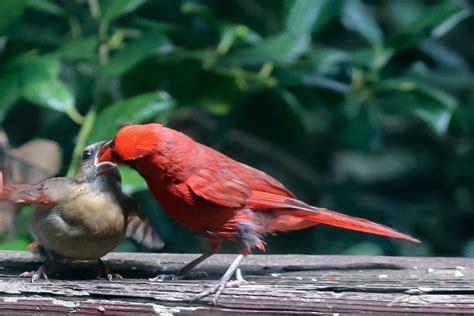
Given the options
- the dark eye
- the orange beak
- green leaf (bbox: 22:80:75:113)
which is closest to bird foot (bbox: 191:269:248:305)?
the orange beak

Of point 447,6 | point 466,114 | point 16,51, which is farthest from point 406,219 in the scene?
point 16,51

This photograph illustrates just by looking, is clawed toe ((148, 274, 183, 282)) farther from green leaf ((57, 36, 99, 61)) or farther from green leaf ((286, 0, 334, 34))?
green leaf ((286, 0, 334, 34))

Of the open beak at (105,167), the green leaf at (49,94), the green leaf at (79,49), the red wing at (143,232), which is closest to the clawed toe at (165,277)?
the red wing at (143,232)

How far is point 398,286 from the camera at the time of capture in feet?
8.52

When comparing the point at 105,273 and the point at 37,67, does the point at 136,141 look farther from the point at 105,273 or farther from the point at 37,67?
the point at 37,67

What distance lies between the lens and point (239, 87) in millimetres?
3957

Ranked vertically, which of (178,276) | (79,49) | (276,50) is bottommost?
(178,276)

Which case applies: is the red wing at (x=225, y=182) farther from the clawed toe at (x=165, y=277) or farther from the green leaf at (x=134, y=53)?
the green leaf at (x=134, y=53)

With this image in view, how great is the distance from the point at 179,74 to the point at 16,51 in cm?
63

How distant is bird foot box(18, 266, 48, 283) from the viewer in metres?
2.61

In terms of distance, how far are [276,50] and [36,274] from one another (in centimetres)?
144

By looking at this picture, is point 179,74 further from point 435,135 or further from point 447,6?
point 435,135

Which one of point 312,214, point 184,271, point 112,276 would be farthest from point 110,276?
point 312,214

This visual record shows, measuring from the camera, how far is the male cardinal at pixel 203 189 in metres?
2.86
